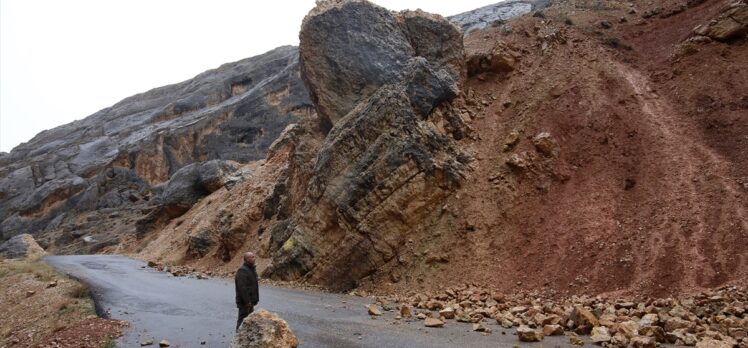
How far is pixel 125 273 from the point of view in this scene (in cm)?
2458

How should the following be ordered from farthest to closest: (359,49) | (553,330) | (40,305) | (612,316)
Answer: (359,49)
(40,305)
(612,316)
(553,330)

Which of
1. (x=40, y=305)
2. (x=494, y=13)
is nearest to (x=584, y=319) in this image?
(x=40, y=305)

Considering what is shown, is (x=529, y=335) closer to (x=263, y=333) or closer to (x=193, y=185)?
(x=263, y=333)

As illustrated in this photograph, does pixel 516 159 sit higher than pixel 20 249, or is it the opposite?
pixel 516 159

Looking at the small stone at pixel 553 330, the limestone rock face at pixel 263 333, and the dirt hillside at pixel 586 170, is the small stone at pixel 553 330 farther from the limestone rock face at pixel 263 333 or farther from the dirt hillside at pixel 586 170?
the limestone rock face at pixel 263 333

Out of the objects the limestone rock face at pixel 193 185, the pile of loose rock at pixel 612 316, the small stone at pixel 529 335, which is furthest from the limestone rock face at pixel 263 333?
the limestone rock face at pixel 193 185

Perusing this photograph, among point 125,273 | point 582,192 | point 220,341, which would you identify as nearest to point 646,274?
point 582,192

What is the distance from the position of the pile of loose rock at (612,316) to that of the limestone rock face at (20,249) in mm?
39344

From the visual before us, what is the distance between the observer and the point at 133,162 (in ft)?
190

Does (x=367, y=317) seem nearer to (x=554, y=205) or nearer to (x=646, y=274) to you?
(x=646, y=274)

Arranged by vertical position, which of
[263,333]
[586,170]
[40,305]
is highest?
[586,170]

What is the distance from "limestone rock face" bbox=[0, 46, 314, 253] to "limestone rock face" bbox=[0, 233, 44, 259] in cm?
382

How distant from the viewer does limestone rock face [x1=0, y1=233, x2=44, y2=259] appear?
40.4m

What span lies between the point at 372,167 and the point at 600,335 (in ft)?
36.8
